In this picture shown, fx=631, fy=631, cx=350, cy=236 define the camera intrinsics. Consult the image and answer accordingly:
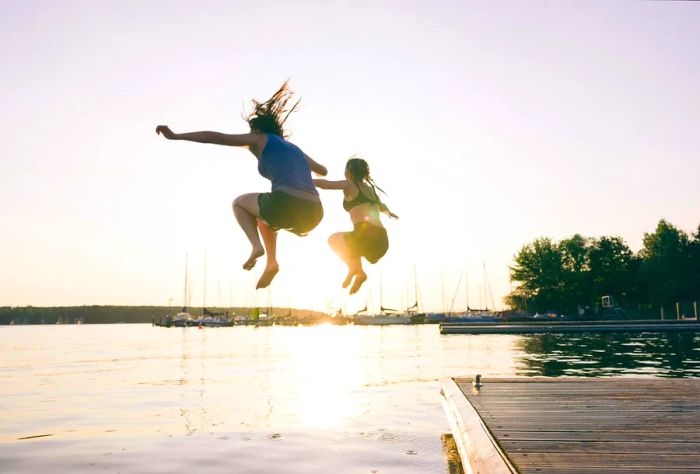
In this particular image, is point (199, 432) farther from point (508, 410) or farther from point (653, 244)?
point (653, 244)

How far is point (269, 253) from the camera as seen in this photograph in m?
5.10

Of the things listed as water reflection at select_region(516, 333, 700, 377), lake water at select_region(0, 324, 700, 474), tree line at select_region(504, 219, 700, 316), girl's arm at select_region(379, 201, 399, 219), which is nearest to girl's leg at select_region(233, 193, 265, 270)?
girl's arm at select_region(379, 201, 399, 219)

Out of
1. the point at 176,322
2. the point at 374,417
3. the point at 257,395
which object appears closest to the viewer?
the point at 374,417

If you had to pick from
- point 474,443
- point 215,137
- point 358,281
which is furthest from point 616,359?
point 215,137

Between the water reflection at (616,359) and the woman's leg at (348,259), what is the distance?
28.9 metres

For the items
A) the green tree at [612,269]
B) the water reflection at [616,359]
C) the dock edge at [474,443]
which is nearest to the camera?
the dock edge at [474,443]

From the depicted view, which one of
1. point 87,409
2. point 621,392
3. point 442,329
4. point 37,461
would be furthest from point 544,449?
point 442,329

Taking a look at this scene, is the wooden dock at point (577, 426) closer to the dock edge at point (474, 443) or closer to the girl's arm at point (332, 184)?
the dock edge at point (474, 443)

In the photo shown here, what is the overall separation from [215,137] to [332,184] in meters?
1.20

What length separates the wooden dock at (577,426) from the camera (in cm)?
797

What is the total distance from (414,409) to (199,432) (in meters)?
8.24

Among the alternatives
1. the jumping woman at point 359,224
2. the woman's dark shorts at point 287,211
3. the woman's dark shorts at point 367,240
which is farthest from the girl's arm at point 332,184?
the woman's dark shorts at point 367,240

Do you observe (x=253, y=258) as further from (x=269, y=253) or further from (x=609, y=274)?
(x=609, y=274)

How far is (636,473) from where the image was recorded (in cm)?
739
